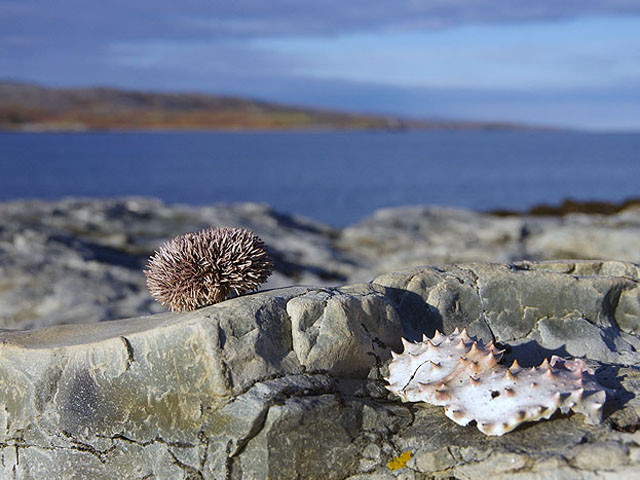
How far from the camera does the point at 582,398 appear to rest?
5.75m

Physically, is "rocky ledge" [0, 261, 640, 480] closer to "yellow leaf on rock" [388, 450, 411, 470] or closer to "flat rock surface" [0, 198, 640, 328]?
"yellow leaf on rock" [388, 450, 411, 470]

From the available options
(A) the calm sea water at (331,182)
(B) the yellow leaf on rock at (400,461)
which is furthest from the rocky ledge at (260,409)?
(A) the calm sea water at (331,182)

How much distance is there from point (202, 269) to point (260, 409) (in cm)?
153

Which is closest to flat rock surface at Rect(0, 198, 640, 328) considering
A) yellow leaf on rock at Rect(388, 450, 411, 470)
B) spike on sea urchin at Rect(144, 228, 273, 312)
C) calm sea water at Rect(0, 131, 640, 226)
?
spike on sea urchin at Rect(144, 228, 273, 312)

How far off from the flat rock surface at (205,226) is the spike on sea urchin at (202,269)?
7.81 metres

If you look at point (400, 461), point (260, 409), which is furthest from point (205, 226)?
point (400, 461)

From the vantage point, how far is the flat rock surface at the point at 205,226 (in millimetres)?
15383

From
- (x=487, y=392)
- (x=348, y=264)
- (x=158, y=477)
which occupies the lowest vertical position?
(x=348, y=264)

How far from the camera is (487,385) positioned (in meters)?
5.85

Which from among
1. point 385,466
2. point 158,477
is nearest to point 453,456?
point 385,466

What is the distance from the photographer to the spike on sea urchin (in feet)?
21.8

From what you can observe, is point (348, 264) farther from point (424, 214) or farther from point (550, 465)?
point (550, 465)

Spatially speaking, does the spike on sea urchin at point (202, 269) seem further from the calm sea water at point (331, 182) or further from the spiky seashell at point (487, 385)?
the calm sea water at point (331, 182)

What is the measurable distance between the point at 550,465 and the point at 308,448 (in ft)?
5.90
